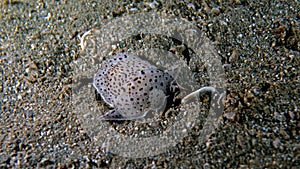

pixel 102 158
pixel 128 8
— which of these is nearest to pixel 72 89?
pixel 102 158

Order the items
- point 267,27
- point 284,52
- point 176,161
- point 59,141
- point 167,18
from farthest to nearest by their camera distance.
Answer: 1. point 167,18
2. point 267,27
3. point 284,52
4. point 59,141
5. point 176,161

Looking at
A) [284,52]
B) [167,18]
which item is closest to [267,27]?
[284,52]

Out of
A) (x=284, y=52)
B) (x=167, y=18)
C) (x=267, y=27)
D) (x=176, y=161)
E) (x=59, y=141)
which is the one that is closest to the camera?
(x=176, y=161)

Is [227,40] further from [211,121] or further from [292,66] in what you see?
[211,121]

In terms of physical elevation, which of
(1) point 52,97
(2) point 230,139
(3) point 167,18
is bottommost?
(2) point 230,139

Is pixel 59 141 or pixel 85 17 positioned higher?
A: pixel 85 17

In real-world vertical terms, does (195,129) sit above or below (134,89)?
below

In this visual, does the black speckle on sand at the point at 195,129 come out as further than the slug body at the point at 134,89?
No

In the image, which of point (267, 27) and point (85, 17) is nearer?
point (267, 27)

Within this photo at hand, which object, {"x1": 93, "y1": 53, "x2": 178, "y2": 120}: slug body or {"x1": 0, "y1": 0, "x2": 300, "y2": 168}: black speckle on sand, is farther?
{"x1": 93, "y1": 53, "x2": 178, "y2": 120}: slug body
